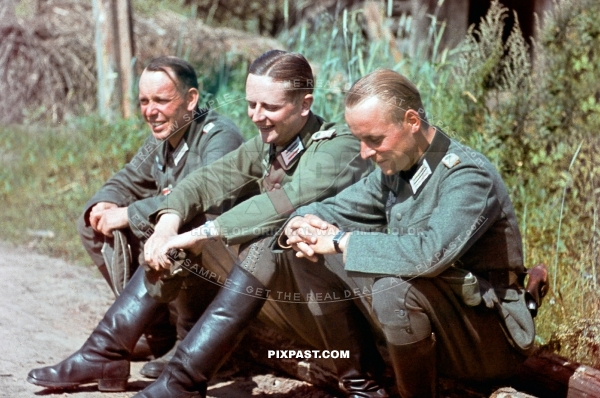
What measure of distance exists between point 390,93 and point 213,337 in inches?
41.8

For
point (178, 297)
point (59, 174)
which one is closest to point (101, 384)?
point (178, 297)

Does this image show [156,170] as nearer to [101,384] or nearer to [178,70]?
[178,70]

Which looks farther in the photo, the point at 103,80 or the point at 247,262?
the point at 103,80

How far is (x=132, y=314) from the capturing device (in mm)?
3428

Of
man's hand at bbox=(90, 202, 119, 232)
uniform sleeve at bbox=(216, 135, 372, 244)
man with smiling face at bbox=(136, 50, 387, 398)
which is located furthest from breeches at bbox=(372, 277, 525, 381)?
man's hand at bbox=(90, 202, 119, 232)

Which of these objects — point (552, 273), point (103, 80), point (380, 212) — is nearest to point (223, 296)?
point (380, 212)

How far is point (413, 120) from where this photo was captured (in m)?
2.79

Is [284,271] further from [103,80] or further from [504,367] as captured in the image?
A: [103,80]

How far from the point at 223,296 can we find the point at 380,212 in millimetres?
642

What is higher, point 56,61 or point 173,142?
point 56,61

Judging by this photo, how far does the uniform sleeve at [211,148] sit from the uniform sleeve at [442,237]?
3.76 ft

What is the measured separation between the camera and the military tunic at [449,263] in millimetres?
2648

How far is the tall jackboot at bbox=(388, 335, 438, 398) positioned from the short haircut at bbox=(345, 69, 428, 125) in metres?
0.74

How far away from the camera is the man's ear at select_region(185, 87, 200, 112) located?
381cm
